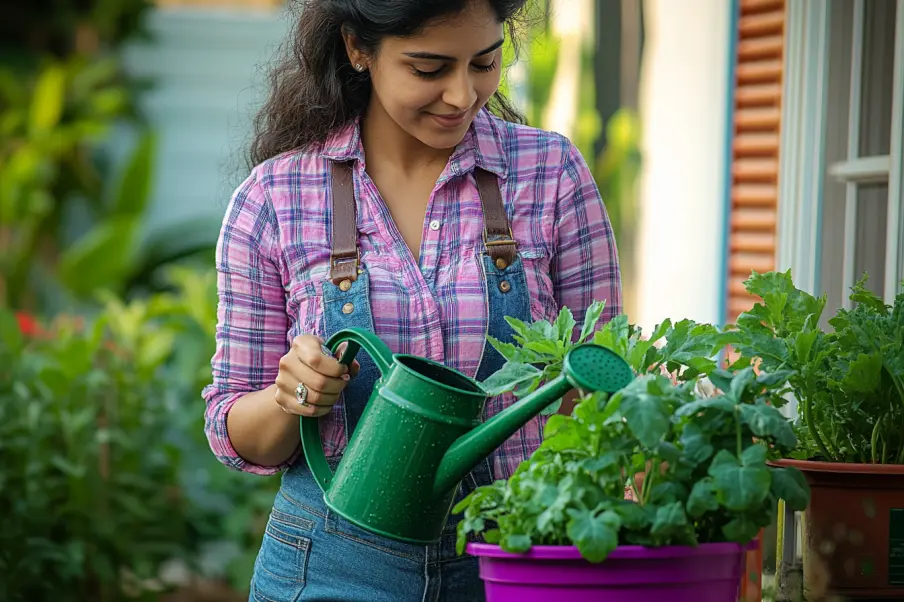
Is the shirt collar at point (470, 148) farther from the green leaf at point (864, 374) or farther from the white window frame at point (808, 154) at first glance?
the white window frame at point (808, 154)

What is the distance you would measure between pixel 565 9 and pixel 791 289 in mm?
4182

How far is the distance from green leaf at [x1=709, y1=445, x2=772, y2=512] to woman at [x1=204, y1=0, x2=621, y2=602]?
58cm

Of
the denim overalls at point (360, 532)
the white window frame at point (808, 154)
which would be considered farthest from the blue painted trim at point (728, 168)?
the denim overalls at point (360, 532)

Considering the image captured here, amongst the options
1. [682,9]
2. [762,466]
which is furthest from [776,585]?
[682,9]

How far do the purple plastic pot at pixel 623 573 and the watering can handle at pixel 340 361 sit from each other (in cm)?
32

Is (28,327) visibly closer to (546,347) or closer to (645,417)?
(546,347)

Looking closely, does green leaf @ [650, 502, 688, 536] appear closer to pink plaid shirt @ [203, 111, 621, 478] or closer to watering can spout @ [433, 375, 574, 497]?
watering can spout @ [433, 375, 574, 497]

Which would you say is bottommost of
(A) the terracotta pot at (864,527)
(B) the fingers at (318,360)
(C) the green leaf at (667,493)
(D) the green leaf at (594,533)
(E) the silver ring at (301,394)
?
(A) the terracotta pot at (864,527)

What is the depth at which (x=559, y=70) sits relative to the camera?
5.14 metres

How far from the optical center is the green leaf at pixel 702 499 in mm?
972

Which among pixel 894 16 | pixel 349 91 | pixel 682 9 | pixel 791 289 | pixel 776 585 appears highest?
pixel 682 9

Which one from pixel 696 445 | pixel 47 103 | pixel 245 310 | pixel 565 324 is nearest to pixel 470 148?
pixel 245 310

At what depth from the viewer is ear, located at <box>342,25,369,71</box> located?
64.1 inches

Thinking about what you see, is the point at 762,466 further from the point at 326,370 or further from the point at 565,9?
the point at 565,9
